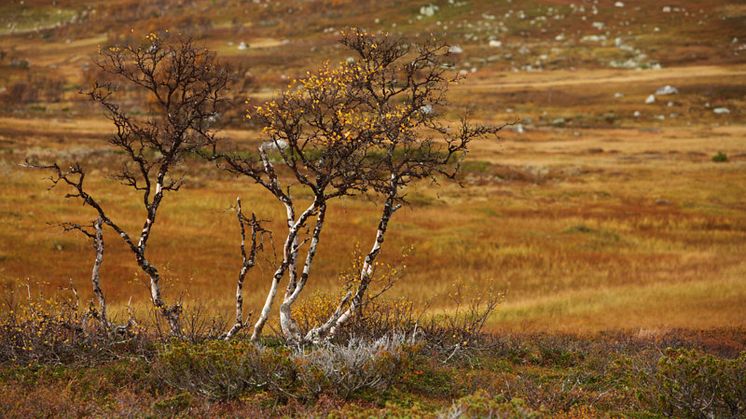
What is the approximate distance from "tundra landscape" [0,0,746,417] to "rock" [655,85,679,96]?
15.0 metres

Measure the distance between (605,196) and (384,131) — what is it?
4048 cm

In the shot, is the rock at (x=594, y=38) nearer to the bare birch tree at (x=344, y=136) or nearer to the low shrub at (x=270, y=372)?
the bare birch tree at (x=344, y=136)

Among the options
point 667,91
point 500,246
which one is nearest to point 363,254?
point 500,246

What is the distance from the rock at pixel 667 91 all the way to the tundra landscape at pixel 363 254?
592 inches

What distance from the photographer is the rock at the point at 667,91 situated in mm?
109188

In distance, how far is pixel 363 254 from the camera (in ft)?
99.7

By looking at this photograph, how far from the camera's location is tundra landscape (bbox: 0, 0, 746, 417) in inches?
403

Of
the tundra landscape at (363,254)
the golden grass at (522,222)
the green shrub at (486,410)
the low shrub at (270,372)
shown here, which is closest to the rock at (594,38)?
the golden grass at (522,222)

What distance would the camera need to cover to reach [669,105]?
336ft

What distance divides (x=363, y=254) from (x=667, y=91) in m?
93.5

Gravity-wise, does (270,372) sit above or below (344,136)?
below

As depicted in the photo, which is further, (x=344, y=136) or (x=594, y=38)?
(x=594, y=38)

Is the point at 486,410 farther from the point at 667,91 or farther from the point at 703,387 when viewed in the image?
the point at 667,91

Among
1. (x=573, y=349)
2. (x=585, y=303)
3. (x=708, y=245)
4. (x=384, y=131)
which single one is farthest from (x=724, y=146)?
(x=384, y=131)
